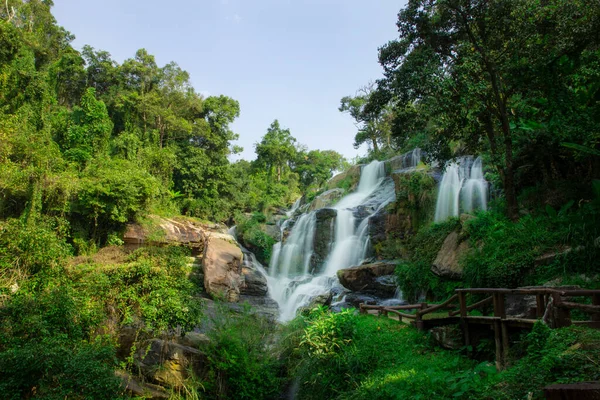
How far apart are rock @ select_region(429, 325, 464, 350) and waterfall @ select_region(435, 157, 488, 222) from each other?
27.7 ft

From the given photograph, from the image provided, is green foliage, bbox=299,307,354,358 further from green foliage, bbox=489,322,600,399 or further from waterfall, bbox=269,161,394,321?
waterfall, bbox=269,161,394,321

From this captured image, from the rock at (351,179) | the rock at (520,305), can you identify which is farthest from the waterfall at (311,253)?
the rock at (520,305)

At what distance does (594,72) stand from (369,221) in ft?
41.8

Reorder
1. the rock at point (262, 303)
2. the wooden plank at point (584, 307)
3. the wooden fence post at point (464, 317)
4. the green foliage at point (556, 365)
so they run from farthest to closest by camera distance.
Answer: the rock at point (262, 303)
the wooden fence post at point (464, 317)
the wooden plank at point (584, 307)
the green foliage at point (556, 365)

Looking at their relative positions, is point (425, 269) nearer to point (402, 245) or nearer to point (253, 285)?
point (402, 245)

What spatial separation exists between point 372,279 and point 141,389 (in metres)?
9.46

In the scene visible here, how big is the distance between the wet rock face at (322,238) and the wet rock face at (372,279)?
240 inches

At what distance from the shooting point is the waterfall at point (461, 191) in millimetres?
16406

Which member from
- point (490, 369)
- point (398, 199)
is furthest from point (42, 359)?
point (398, 199)

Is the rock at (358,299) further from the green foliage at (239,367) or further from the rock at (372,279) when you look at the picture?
the green foliage at (239,367)

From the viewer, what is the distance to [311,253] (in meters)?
23.0

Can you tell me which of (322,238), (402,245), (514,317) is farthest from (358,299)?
(322,238)

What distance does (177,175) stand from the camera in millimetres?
26625

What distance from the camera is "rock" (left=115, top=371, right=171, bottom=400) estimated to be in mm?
9023
